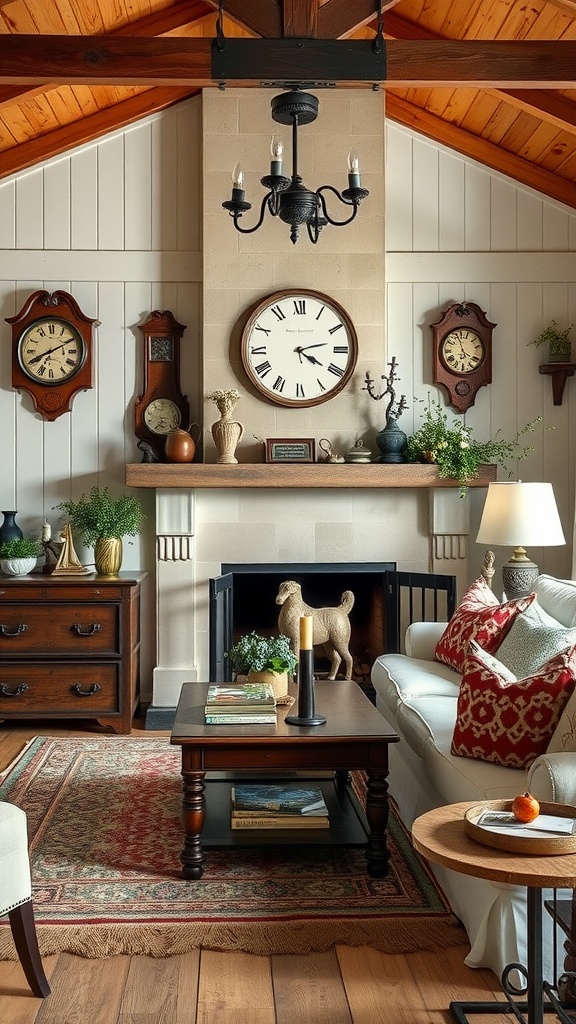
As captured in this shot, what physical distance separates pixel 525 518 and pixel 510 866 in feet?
9.15

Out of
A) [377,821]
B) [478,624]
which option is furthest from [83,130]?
[377,821]

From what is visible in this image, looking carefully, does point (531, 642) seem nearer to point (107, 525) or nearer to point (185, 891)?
point (185, 891)

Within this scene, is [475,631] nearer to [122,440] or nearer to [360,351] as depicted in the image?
[360,351]

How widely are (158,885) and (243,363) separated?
9.91ft

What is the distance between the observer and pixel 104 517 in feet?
17.2

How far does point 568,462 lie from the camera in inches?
225

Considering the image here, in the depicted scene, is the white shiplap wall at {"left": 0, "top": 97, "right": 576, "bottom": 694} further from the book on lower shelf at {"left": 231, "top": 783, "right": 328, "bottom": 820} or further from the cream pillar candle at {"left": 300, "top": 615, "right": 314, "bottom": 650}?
the cream pillar candle at {"left": 300, "top": 615, "right": 314, "bottom": 650}

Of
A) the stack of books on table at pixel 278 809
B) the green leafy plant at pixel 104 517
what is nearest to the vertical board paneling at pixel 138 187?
the green leafy plant at pixel 104 517

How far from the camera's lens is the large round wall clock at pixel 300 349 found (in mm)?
5359

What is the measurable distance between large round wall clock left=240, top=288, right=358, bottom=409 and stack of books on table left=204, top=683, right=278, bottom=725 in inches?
90.6

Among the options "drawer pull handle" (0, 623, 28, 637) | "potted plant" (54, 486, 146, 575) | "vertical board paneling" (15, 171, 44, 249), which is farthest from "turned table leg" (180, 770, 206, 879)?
"vertical board paneling" (15, 171, 44, 249)

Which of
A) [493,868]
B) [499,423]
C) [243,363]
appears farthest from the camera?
[499,423]

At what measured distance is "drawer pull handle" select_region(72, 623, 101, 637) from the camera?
506cm

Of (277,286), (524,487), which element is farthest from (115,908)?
(277,286)
